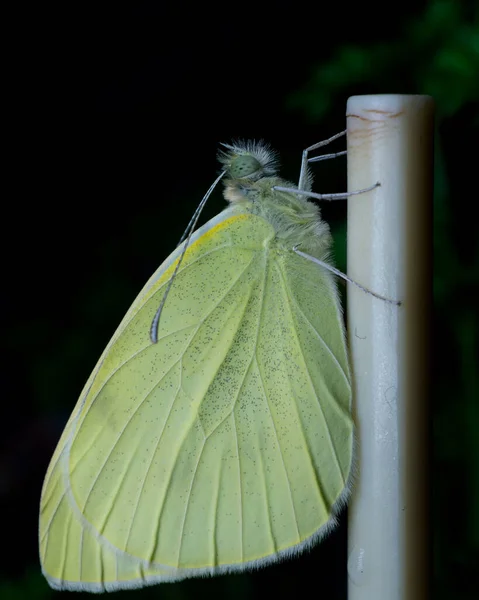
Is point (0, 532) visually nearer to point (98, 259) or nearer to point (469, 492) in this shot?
point (98, 259)

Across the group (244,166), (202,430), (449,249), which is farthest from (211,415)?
(449,249)

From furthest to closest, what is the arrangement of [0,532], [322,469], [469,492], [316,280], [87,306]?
[0,532], [87,306], [469,492], [316,280], [322,469]

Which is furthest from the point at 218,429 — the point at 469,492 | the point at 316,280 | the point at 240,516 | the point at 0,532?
the point at 0,532

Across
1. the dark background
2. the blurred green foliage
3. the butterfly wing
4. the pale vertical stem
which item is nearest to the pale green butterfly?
the butterfly wing

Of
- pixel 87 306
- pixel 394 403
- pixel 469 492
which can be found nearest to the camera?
pixel 394 403

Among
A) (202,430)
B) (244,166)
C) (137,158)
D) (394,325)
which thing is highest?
(137,158)

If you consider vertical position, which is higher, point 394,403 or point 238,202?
point 238,202

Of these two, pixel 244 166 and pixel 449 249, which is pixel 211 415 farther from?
pixel 449 249

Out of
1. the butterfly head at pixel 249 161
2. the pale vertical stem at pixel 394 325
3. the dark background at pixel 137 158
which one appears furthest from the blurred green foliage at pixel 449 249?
the pale vertical stem at pixel 394 325
